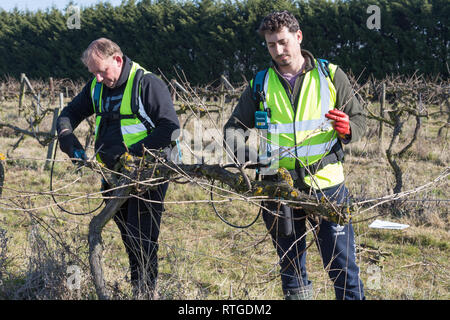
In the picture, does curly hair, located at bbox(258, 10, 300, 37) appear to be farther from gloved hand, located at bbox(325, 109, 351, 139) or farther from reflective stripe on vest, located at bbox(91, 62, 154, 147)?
reflective stripe on vest, located at bbox(91, 62, 154, 147)

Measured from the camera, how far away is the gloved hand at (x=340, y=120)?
7.59ft

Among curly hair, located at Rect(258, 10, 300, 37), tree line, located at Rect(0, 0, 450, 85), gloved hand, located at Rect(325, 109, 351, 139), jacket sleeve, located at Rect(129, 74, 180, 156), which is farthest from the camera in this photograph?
tree line, located at Rect(0, 0, 450, 85)

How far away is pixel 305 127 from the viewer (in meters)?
2.52

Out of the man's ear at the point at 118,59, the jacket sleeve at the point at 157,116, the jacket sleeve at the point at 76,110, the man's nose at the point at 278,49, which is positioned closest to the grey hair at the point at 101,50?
the man's ear at the point at 118,59

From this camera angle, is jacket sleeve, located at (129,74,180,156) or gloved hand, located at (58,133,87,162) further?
gloved hand, located at (58,133,87,162)

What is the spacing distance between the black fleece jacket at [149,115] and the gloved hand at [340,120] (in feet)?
3.34

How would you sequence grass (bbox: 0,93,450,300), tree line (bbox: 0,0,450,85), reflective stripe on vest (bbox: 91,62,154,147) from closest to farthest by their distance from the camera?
grass (bbox: 0,93,450,300) < reflective stripe on vest (bbox: 91,62,154,147) < tree line (bbox: 0,0,450,85)

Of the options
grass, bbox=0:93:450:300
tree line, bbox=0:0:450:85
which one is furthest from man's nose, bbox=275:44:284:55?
tree line, bbox=0:0:450:85

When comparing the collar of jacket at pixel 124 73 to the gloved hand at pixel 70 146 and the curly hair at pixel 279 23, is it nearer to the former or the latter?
the gloved hand at pixel 70 146

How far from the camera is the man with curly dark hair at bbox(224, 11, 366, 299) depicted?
8.09ft

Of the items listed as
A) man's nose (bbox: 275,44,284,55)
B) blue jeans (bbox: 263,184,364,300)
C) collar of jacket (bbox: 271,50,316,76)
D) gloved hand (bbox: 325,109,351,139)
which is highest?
man's nose (bbox: 275,44,284,55)

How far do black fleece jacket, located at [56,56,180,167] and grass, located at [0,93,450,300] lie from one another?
50cm
